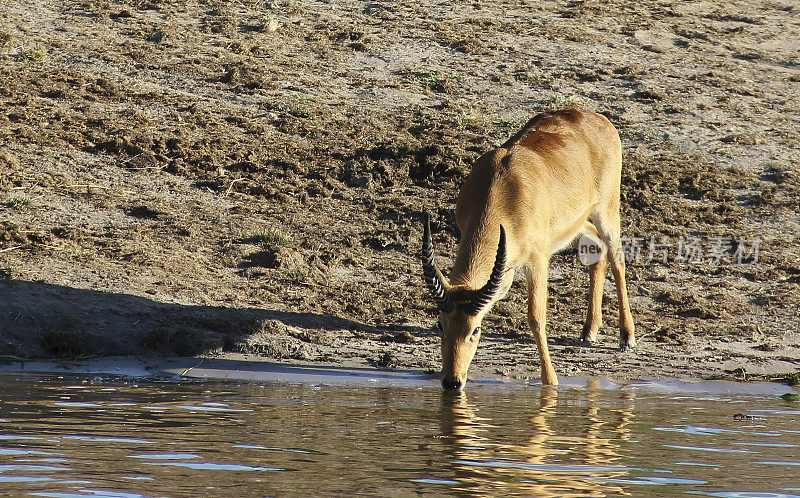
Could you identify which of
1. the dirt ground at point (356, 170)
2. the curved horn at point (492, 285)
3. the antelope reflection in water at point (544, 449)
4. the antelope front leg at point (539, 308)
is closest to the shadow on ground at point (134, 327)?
the dirt ground at point (356, 170)

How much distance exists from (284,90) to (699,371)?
7.78 m

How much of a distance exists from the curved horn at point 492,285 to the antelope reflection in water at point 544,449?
703mm

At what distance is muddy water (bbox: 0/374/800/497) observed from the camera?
510cm

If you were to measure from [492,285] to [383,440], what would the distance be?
7.26 ft

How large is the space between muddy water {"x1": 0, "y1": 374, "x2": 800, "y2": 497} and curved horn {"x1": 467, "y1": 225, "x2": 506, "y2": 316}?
28.3 inches

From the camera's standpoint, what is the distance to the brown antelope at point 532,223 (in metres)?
8.34

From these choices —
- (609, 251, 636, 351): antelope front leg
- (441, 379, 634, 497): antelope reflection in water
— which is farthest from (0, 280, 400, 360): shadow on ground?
(609, 251, 636, 351): antelope front leg

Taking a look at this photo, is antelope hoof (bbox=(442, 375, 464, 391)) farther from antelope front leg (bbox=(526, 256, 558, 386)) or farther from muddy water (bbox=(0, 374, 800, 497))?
antelope front leg (bbox=(526, 256, 558, 386))

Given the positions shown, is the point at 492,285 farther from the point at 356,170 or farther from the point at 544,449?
the point at 356,170

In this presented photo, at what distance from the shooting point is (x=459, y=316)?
835 cm

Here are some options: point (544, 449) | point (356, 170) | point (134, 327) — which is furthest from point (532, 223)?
point (356, 170)

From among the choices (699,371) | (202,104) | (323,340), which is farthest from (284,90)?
(699,371)

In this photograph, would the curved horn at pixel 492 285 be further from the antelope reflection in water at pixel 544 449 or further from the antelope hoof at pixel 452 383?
the antelope reflection in water at pixel 544 449

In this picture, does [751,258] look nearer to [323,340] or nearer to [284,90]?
[323,340]
